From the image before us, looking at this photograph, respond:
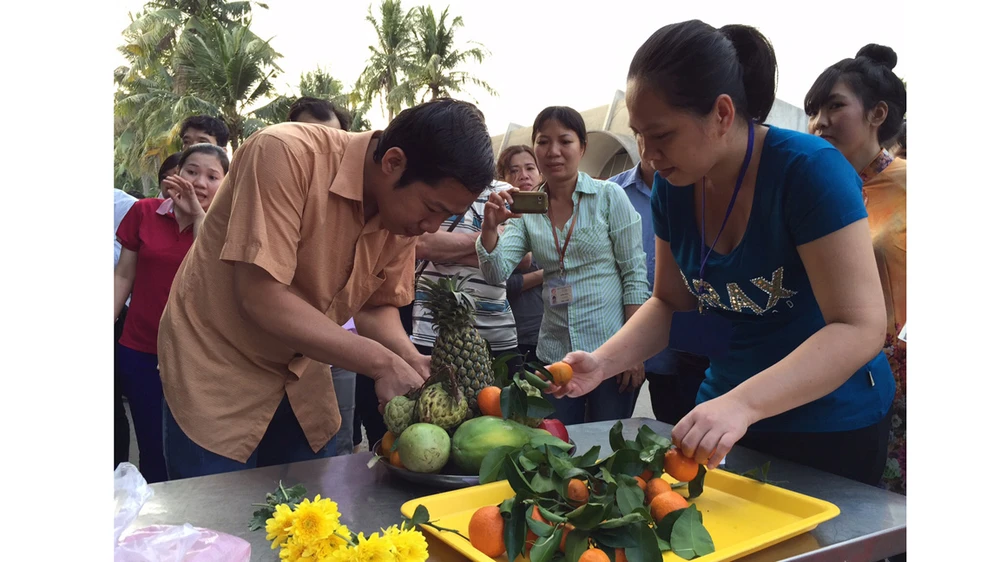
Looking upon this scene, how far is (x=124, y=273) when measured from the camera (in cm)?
346

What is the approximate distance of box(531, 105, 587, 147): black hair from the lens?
11.4 ft

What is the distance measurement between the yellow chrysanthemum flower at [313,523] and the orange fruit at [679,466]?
67cm

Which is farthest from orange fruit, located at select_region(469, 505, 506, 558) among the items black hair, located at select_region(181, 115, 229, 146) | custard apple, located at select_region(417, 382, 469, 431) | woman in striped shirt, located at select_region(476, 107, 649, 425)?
black hair, located at select_region(181, 115, 229, 146)

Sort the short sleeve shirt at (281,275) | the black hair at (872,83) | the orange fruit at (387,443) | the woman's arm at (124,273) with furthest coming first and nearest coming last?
1. the woman's arm at (124,273)
2. the black hair at (872,83)
3. the short sleeve shirt at (281,275)
4. the orange fruit at (387,443)

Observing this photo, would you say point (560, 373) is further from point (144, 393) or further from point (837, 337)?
point (144, 393)

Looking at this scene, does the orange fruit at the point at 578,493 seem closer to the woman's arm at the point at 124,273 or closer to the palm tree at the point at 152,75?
the woman's arm at the point at 124,273

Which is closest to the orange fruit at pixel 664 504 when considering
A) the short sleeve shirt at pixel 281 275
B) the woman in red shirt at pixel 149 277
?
the short sleeve shirt at pixel 281 275

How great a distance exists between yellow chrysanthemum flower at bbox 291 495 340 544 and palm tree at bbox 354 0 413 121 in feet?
94.0

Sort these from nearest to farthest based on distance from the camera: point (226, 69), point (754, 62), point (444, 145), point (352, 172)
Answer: point (754, 62)
point (444, 145)
point (352, 172)
point (226, 69)

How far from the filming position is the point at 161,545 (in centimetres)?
106

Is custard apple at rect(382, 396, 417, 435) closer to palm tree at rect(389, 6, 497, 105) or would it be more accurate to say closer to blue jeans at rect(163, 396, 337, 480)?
blue jeans at rect(163, 396, 337, 480)

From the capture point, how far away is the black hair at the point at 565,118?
11.4 feet

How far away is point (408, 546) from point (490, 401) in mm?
643

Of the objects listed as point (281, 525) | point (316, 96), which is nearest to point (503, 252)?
point (281, 525)
